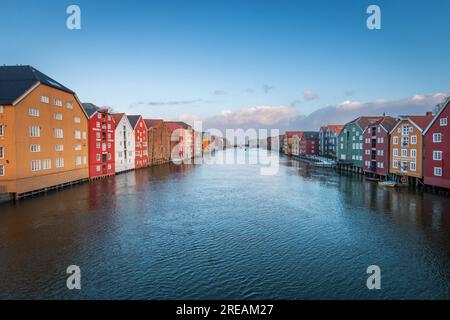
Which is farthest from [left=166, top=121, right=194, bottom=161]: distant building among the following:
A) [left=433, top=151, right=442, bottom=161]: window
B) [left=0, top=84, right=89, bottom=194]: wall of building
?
[left=433, top=151, right=442, bottom=161]: window

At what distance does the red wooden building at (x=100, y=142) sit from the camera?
49.0m

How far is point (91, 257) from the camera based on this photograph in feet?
56.0

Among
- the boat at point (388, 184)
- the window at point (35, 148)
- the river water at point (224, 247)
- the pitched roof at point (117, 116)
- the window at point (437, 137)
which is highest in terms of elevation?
the pitched roof at point (117, 116)

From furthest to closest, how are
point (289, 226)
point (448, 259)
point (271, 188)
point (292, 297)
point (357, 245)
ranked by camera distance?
1. point (271, 188)
2. point (289, 226)
3. point (357, 245)
4. point (448, 259)
5. point (292, 297)

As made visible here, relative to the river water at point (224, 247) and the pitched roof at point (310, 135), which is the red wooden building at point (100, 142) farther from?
the pitched roof at point (310, 135)

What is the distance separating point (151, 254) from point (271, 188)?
2915 centimetres

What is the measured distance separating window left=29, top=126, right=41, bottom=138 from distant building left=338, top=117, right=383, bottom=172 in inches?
2292

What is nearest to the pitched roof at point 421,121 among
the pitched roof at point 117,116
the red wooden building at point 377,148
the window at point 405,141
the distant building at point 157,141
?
the window at point 405,141

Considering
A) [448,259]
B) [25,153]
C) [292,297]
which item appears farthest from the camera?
[25,153]

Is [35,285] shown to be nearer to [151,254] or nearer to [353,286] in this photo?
[151,254]

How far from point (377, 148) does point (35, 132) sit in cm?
5521

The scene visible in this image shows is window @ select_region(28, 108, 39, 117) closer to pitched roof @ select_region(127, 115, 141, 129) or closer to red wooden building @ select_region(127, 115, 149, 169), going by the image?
red wooden building @ select_region(127, 115, 149, 169)

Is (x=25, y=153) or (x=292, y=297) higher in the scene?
(x=25, y=153)
